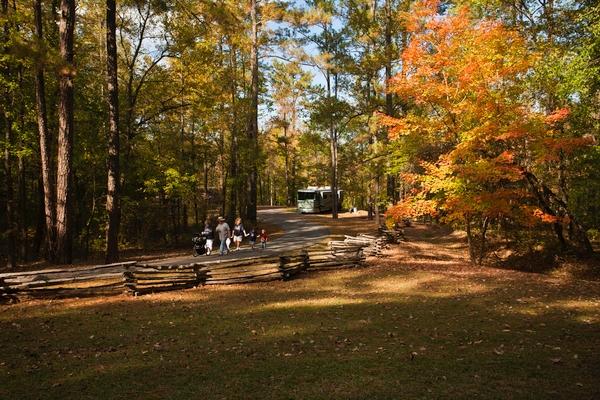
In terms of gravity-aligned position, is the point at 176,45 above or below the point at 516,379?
above

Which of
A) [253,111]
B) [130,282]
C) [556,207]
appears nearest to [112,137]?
[130,282]

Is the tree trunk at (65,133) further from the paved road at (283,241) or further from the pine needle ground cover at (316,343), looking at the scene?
the pine needle ground cover at (316,343)

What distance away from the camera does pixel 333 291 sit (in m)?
12.3

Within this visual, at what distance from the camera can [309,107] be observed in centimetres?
2669

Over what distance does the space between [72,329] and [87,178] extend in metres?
15.9

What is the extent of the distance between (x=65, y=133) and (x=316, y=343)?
11798mm

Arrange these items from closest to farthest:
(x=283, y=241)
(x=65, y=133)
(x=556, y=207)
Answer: (x=65, y=133) < (x=556, y=207) < (x=283, y=241)

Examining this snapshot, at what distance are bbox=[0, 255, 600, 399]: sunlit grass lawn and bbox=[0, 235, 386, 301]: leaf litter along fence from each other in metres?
0.51

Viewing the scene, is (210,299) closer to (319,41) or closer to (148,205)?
(148,205)

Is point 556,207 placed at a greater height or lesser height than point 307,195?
lesser

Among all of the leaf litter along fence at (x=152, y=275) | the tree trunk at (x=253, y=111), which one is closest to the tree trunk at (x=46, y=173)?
the leaf litter along fence at (x=152, y=275)

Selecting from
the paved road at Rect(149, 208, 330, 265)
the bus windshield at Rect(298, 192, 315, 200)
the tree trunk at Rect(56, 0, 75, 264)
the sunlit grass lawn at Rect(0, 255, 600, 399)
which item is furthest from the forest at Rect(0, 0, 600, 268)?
the bus windshield at Rect(298, 192, 315, 200)

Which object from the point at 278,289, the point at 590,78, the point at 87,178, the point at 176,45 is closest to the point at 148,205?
the point at 87,178

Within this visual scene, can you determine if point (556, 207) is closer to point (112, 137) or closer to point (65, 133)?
point (112, 137)
